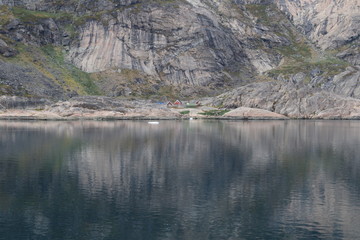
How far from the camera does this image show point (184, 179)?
65.8m

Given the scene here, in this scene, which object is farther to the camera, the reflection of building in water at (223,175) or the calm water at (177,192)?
the reflection of building in water at (223,175)

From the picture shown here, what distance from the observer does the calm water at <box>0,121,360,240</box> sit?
44281 mm

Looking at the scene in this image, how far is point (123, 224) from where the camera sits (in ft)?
149

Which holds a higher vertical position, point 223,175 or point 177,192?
point 223,175

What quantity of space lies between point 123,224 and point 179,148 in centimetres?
5615

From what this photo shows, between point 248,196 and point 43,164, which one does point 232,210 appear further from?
point 43,164

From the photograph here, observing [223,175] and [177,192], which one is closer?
[177,192]

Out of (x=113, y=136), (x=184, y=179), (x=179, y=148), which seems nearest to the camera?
(x=184, y=179)

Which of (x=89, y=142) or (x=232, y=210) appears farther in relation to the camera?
(x=89, y=142)

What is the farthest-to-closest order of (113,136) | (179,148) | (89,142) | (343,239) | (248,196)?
(113,136), (89,142), (179,148), (248,196), (343,239)

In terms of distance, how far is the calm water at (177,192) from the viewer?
145ft

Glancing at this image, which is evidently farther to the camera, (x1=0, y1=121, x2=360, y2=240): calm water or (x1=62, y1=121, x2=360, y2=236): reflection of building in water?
(x1=62, y1=121, x2=360, y2=236): reflection of building in water

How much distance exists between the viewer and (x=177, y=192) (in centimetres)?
5781

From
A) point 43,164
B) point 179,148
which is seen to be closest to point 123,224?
point 43,164
